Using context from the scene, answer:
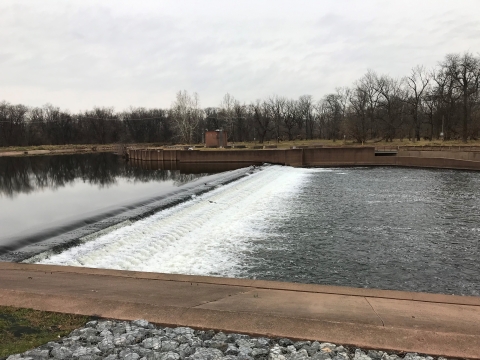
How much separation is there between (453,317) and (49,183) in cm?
3094

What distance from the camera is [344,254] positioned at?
31.6 feet

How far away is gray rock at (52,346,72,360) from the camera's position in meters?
3.70

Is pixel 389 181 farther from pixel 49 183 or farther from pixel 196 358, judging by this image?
pixel 49 183

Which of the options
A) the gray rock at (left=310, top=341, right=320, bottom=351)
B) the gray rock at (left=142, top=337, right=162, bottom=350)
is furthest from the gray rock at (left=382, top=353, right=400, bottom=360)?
the gray rock at (left=142, top=337, right=162, bottom=350)

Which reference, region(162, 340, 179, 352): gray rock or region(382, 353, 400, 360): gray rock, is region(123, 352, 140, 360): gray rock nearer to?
region(162, 340, 179, 352): gray rock

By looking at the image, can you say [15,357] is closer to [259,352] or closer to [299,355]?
[259,352]

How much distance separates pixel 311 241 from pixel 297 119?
8516 cm

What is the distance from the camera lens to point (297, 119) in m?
93.1

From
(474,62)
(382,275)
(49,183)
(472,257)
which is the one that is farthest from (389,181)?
(474,62)

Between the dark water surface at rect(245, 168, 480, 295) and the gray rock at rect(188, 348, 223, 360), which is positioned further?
the dark water surface at rect(245, 168, 480, 295)

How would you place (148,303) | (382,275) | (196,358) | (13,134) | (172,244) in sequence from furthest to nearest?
(13,134) → (172,244) → (382,275) → (148,303) → (196,358)

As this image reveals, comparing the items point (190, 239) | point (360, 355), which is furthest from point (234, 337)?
point (190, 239)

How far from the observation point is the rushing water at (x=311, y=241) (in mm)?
8367

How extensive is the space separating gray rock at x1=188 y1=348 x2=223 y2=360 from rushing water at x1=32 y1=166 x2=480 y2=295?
173 inches
